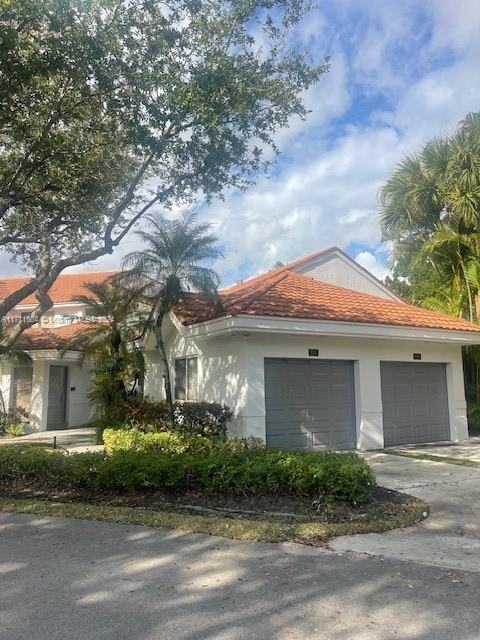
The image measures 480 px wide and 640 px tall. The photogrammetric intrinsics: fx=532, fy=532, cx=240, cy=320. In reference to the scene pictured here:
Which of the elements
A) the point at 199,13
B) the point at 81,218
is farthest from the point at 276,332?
the point at 199,13

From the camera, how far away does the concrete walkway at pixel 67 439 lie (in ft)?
47.0

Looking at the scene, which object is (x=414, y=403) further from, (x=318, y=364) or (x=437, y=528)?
(x=437, y=528)

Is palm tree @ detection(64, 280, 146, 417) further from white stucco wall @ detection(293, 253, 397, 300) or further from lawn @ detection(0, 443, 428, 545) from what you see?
white stucco wall @ detection(293, 253, 397, 300)

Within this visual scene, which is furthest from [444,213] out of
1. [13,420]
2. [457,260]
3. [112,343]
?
[13,420]

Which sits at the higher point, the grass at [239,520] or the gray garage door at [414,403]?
the gray garage door at [414,403]

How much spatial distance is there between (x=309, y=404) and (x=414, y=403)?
3.64 metres

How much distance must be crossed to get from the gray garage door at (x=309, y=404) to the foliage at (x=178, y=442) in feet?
4.14

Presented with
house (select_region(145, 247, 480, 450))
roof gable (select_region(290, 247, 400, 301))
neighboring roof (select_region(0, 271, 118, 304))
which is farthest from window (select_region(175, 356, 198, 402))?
neighboring roof (select_region(0, 271, 118, 304))

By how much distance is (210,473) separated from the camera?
734cm

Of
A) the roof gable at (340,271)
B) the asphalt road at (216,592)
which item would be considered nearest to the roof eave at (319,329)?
the asphalt road at (216,592)

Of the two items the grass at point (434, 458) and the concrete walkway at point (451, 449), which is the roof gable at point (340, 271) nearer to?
the concrete walkway at point (451, 449)

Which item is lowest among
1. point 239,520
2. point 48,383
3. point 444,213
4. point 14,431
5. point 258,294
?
point 239,520

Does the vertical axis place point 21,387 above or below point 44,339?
below

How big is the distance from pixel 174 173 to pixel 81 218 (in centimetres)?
247
